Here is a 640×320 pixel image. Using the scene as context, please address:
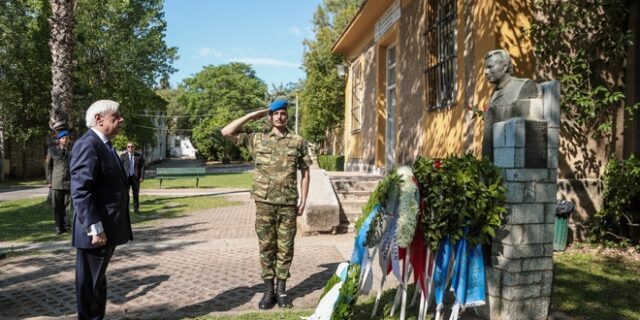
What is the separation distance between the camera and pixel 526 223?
4121 millimetres

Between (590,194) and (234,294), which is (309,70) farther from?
(234,294)

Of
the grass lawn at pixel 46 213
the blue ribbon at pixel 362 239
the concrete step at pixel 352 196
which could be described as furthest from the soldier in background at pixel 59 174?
the blue ribbon at pixel 362 239

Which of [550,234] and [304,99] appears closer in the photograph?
[550,234]

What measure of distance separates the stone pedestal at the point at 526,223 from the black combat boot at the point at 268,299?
196cm

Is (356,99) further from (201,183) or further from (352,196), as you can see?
(201,183)

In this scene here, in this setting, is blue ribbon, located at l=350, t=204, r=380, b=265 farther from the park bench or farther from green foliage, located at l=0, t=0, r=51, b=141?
green foliage, located at l=0, t=0, r=51, b=141

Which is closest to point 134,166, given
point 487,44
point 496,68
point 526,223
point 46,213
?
point 46,213

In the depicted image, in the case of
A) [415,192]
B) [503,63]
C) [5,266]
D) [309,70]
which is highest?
[309,70]

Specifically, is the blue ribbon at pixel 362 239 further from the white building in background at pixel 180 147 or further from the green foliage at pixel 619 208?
the white building in background at pixel 180 147

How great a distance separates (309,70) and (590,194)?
1956 cm

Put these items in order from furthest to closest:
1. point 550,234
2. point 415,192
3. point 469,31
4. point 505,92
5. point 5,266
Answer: point 469,31
point 5,266
point 505,92
point 550,234
point 415,192

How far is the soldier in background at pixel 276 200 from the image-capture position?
470cm

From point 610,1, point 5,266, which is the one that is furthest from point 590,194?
point 5,266

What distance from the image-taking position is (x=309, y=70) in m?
25.5
